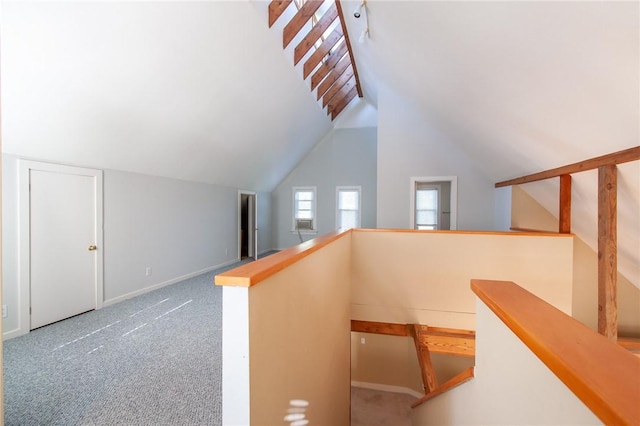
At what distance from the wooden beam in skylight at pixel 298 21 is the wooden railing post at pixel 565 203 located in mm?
3709

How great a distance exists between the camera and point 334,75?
18.6 ft

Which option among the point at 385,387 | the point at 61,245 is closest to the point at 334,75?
the point at 61,245

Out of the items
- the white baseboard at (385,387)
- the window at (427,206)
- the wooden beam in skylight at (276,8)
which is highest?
the wooden beam in skylight at (276,8)

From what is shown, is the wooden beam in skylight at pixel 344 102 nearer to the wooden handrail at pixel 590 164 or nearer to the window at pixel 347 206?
the window at pixel 347 206

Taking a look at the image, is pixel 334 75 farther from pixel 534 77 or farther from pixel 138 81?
pixel 534 77

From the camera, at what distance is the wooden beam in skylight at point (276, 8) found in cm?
342

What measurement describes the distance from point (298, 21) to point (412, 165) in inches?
120

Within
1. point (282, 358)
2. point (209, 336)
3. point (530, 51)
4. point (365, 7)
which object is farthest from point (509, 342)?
point (365, 7)

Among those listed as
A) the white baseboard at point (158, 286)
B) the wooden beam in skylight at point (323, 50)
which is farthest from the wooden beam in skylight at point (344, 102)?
the white baseboard at point (158, 286)

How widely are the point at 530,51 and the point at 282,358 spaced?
262 centimetres

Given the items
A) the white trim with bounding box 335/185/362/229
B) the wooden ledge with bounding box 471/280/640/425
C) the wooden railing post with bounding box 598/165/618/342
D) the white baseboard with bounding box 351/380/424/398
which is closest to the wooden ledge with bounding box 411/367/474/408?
the wooden ledge with bounding box 471/280/640/425

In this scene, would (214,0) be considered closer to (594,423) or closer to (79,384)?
(79,384)

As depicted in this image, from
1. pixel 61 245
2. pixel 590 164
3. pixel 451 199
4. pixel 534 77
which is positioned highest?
pixel 534 77

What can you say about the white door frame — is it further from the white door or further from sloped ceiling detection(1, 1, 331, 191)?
sloped ceiling detection(1, 1, 331, 191)
